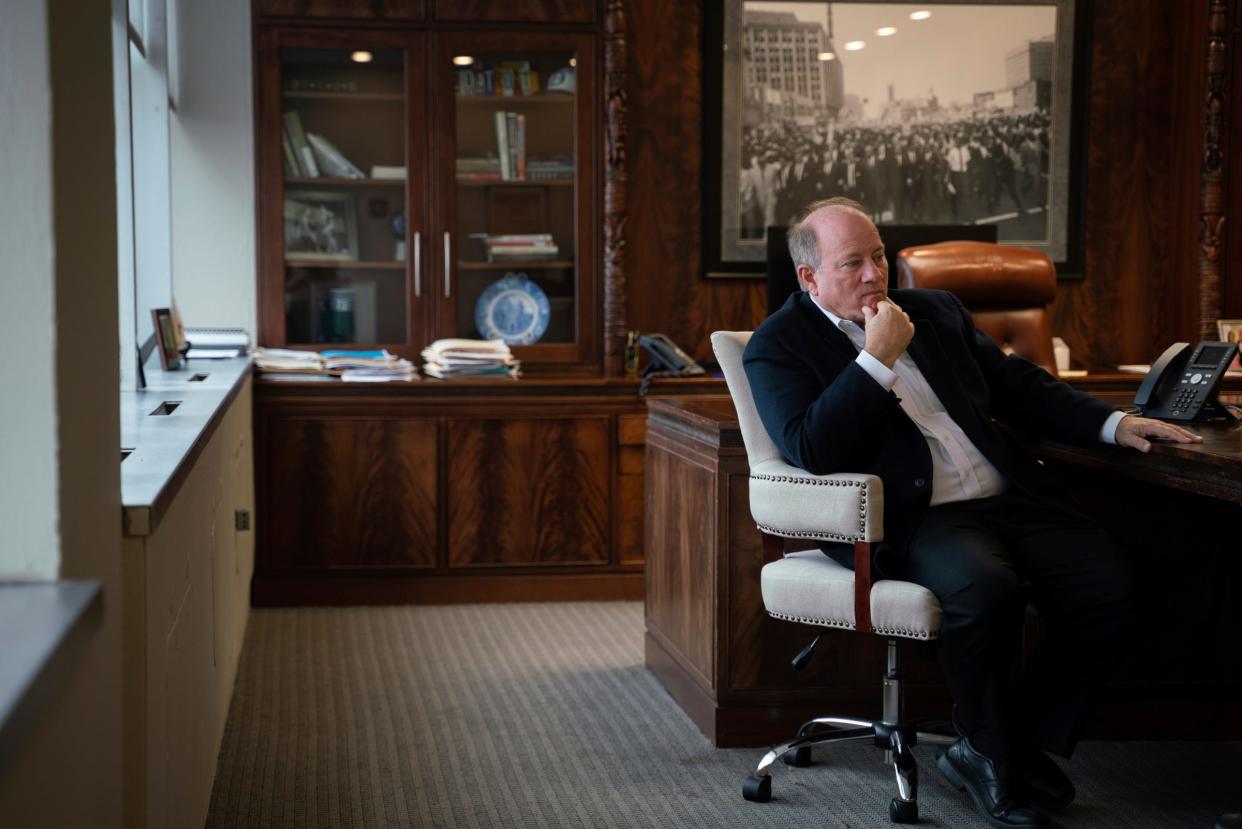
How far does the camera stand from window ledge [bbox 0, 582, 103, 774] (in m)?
0.98

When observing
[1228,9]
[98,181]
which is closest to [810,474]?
[98,181]

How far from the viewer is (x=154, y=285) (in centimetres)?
487

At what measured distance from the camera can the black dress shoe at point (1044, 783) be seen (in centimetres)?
277

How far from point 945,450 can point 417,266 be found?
2744 millimetres

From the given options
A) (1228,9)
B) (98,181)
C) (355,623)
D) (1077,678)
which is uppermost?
(1228,9)

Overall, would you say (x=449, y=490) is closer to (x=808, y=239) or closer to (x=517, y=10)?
(x=517, y=10)

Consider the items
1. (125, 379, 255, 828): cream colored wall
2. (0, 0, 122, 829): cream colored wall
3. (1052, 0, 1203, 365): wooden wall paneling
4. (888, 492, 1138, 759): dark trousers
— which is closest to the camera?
(0, 0, 122, 829): cream colored wall

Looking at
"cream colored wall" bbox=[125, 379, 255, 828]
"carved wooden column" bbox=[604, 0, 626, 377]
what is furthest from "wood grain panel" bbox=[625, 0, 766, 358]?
"cream colored wall" bbox=[125, 379, 255, 828]

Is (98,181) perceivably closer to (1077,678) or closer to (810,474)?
(810,474)

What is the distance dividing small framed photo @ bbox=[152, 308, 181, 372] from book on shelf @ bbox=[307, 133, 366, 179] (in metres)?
1.02

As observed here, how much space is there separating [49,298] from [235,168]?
13.6 feet

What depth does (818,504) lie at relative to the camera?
8.93 ft

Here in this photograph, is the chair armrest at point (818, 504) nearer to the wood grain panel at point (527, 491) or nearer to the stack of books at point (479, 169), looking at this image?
the wood grain panel at point (527, 491)

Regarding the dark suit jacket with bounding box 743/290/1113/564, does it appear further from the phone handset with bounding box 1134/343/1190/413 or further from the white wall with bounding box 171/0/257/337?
the white wall with bounding box 171/0/257/337
